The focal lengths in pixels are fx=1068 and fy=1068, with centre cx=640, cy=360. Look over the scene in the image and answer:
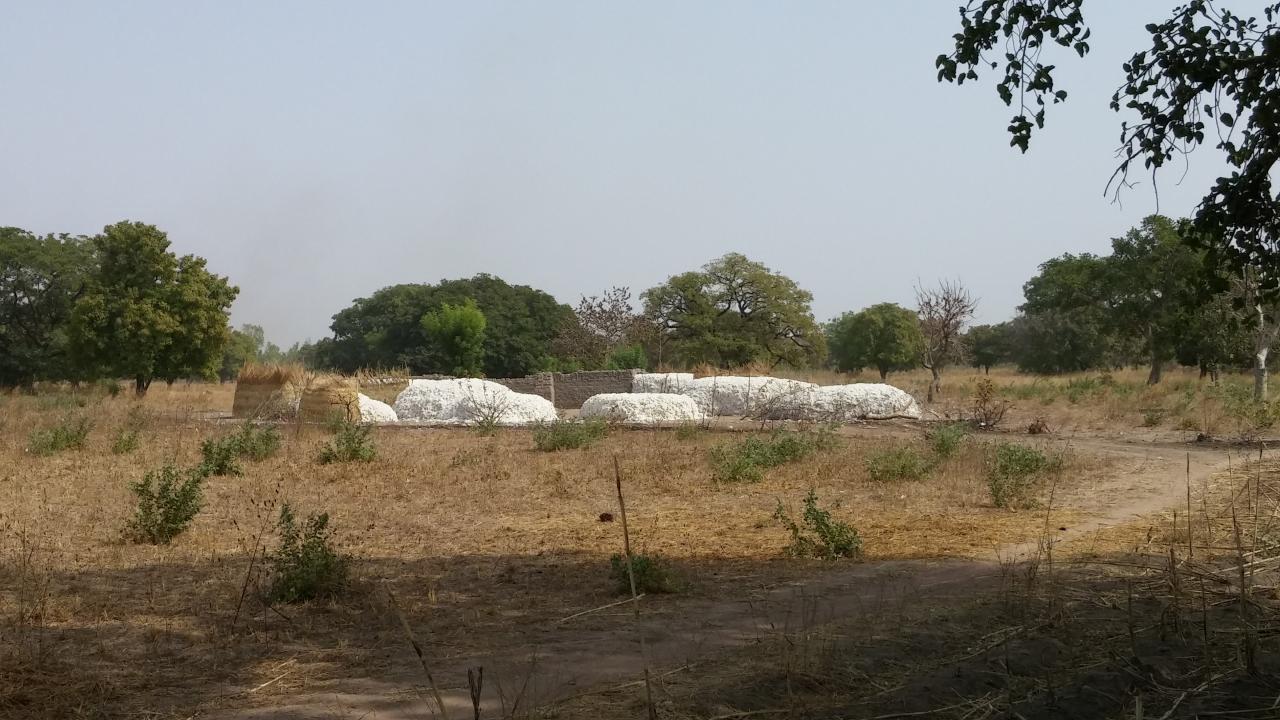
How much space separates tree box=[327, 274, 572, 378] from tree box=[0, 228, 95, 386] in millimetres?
16731

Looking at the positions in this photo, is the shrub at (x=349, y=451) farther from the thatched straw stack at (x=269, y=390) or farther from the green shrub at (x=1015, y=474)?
the thatched straw stack at (x=269, y=390)

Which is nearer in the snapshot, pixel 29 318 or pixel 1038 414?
pixel 1038 414

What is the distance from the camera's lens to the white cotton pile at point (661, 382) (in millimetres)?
24891

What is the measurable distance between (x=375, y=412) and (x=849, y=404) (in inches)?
376

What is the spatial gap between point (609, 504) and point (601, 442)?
5860mm

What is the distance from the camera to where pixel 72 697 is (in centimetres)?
414

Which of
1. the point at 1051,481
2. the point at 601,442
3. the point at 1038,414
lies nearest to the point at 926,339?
the point at 1038,414

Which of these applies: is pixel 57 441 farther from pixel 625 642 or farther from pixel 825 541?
pixel 625 642

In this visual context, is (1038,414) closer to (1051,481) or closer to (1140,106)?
(1051,481)

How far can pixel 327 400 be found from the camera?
784 inches

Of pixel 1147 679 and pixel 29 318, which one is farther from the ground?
pixel 29 318

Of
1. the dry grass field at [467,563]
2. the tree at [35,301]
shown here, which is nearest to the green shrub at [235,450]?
the dry grass field at [467,563]

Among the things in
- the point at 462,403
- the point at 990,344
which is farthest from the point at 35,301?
the point at 990,344

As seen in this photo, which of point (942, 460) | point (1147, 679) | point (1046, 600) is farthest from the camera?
point (942, 460)
